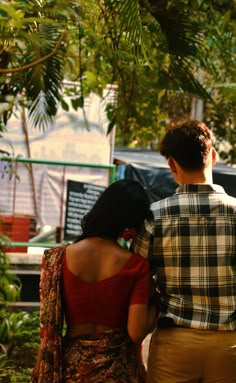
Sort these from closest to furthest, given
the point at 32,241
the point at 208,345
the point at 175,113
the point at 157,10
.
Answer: the point at 208,345 < the point at 157,10 < the point at 32,241 < the point at 175,113

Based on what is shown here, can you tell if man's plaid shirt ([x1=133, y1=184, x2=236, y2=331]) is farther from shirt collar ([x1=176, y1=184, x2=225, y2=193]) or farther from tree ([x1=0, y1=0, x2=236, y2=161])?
tree ([x1=0, y1=0, x2=236, y2=161])

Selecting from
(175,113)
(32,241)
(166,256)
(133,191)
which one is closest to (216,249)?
(166,256)

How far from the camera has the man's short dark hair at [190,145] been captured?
10.3ft

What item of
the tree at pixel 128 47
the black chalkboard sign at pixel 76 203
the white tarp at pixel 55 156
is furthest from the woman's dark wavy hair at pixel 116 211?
the black chalkboard sign at pixel 76 203

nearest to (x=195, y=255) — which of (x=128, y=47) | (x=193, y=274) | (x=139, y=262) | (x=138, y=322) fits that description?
(x=193, y=274)

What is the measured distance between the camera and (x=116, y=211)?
296 cm

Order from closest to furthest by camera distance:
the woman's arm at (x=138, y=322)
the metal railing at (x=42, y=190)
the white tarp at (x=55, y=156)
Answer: the woman's arm at (x=138, y=322), the metal railing at (x=42, y=190), the white tarp at (x=55, y=156)

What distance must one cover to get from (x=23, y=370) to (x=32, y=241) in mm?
1976

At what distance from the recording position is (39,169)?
8.86m

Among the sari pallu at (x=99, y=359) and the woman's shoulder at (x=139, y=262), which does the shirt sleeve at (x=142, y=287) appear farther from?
the sari pallu at (x=99, y=359)

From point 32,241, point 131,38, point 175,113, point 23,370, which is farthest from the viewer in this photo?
point 175,113

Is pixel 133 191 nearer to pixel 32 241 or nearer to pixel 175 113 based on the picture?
pixel 32 241

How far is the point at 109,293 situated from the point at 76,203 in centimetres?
623

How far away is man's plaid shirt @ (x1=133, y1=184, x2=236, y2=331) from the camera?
2996 mm
